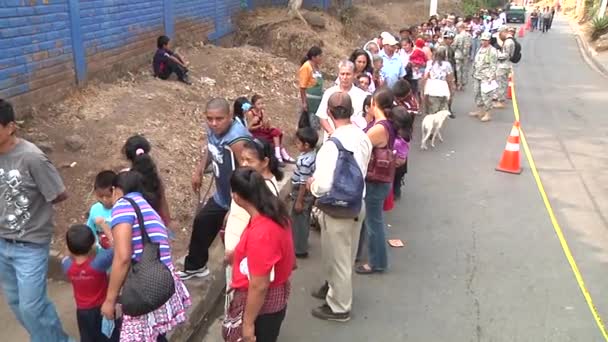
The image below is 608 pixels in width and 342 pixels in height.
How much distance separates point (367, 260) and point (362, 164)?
1.65 meters

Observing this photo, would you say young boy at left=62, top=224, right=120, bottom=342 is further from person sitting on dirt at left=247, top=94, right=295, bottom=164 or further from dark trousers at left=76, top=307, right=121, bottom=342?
person sitting on dirt at left=247, top=94, right=295, bottom=164

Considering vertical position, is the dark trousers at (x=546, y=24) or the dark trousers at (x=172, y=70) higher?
the dark trousers at (x=172, y=70)

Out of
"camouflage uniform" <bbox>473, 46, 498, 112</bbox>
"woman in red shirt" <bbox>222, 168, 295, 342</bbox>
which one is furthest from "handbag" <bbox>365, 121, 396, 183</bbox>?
"camouflage uniform" <bbox>473, 46, 498, 112</bbox>

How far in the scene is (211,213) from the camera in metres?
4.37

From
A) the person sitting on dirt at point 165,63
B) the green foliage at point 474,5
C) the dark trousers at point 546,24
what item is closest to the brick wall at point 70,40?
the person sitting on dirt at point 165,63

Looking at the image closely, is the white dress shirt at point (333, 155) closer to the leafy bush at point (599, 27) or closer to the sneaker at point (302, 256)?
the sneaker at point (302, 256)

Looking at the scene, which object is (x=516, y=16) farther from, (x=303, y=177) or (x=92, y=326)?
(x=92, y=326)

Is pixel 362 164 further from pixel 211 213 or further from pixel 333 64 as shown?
pixel 333 64

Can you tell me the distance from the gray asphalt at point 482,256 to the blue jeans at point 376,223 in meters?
0.16

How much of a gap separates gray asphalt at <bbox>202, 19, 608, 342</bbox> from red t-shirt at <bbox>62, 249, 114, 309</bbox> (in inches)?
60.0

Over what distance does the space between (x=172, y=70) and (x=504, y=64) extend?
7355mm

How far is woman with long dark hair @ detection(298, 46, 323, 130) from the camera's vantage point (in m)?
7.53

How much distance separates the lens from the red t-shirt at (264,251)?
109 inches

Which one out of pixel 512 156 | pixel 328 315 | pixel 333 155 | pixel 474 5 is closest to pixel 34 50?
pixel 333 155
